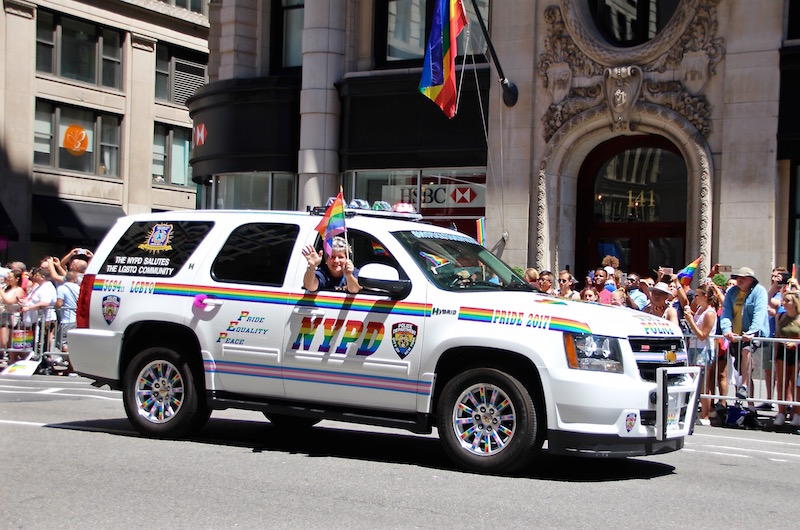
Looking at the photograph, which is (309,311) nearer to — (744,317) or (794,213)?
(744,317)

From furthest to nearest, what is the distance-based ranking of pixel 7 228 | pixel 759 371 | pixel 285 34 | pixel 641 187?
pixel 7 228 < pixel 285 34 < pixel 641 187 < pixel 759 371

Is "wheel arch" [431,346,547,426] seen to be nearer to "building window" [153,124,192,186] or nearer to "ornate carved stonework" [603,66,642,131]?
"ornate carved stonework" [603,66,642,131]

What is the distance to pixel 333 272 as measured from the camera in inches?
358

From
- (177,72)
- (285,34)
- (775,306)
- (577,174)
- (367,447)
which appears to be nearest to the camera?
(367,447)

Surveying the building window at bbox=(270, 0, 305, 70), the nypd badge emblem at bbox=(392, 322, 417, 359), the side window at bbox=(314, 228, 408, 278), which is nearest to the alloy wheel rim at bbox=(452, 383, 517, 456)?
the nypd badge emblem at bbox=(392, 322, 417, 359)

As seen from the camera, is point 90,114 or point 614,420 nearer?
point 614,420

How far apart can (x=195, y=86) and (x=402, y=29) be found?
24.2 metres

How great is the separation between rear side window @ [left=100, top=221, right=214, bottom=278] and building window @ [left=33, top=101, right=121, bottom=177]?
31667mm

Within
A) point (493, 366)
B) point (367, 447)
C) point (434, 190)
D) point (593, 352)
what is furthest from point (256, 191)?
point (593, 352)

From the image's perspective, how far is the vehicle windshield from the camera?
350 inches

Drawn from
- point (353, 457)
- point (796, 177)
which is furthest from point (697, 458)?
point (796, 177)

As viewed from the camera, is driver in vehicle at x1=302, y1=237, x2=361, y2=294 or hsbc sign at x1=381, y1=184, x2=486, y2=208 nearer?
driver in vehicle at x1=302, y1=237, x2=361, y2=294

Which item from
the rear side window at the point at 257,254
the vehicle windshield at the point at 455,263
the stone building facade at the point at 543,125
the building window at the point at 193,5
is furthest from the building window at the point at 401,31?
the building window at the point at 193,5

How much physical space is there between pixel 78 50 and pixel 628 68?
27.5 metres
